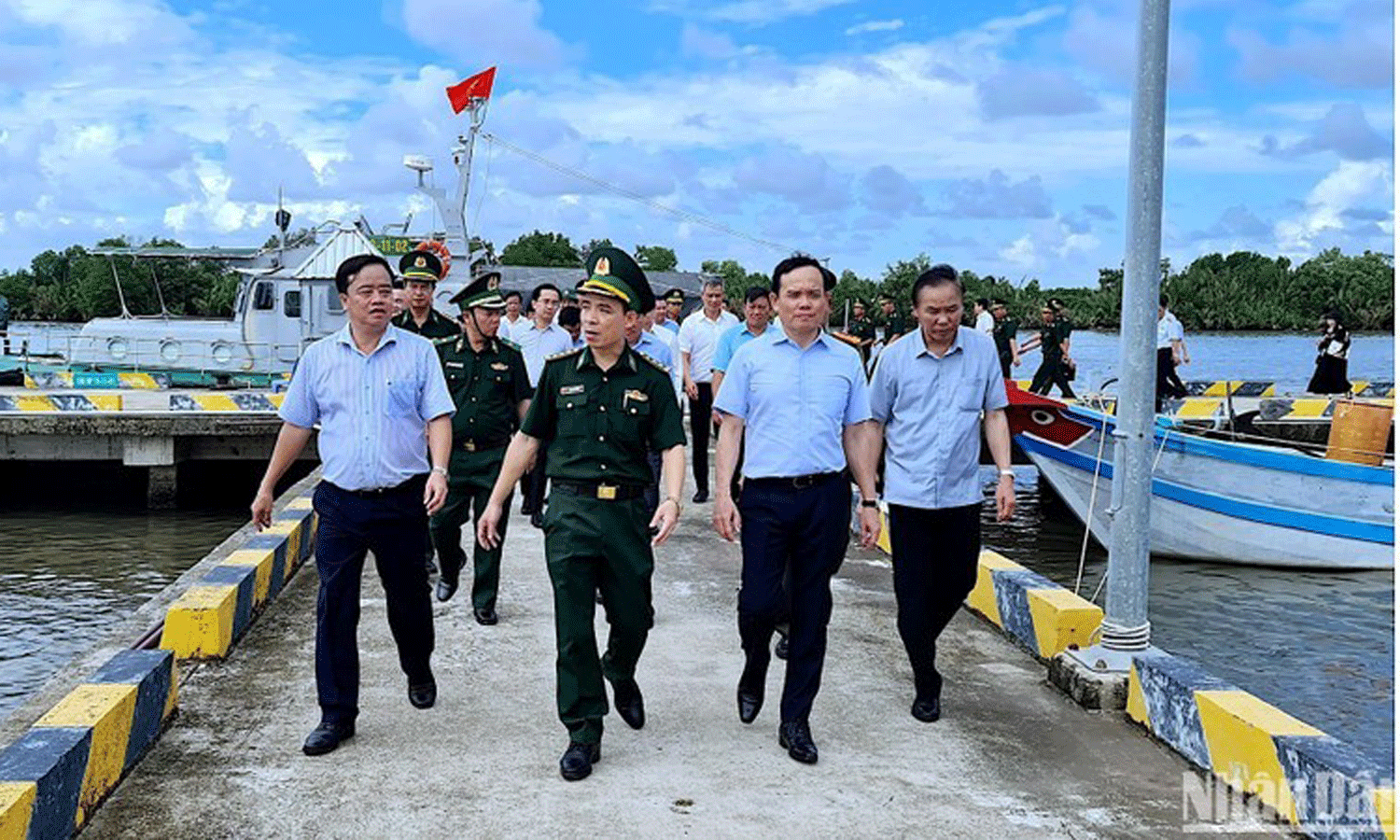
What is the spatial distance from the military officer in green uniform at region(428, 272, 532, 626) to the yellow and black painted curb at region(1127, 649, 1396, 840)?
3.32m

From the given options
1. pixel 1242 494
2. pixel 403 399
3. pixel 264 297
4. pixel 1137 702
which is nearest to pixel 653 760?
pixel 403 399

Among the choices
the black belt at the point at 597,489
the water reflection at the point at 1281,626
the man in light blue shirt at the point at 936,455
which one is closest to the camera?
the black belt at the point at 597,489

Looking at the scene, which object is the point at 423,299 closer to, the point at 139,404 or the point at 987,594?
the point at 987,594

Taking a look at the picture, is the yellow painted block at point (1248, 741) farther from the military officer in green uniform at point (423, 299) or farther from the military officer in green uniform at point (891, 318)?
the military officer in green uniform at point (891, 318)

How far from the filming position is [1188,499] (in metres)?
13.3

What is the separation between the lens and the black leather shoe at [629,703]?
520cm

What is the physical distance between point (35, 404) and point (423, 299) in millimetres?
10609

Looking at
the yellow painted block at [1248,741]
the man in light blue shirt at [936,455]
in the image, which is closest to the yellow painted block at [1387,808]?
the yellow painted block at [1248,741]

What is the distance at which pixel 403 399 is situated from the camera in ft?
16.8

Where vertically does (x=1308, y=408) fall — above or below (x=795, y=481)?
below

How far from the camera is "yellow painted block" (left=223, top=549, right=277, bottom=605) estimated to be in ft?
23.2

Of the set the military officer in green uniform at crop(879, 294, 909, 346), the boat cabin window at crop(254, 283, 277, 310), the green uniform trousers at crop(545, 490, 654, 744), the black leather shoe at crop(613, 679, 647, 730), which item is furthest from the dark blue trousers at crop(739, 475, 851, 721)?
the boat cabin window at crop(254, 283, 277, 310)

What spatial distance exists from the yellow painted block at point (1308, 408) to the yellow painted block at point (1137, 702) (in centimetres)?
1435

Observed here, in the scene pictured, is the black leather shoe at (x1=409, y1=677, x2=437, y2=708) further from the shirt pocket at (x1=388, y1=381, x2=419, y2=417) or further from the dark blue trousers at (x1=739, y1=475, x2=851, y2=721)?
the dark blue trousers at (x1=739, y1=475, x2=851, y2=721)
